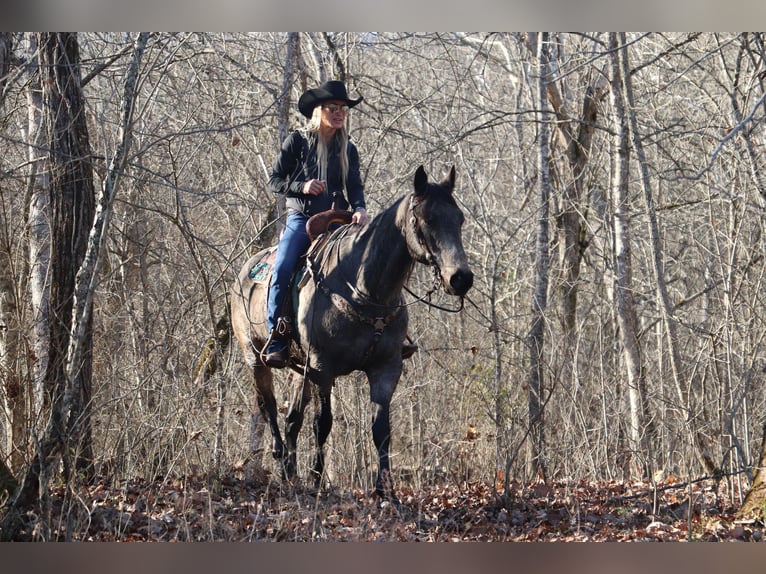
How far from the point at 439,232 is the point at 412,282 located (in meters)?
9.56

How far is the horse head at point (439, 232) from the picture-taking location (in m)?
6.48

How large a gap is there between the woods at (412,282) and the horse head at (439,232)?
1681 mm

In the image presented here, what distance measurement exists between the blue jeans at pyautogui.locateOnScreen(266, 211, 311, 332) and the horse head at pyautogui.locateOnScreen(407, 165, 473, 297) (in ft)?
5.08

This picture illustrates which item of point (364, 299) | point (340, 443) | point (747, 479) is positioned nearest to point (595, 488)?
point (747, 479)

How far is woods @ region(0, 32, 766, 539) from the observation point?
314 inches

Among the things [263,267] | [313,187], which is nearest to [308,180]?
[313,187]

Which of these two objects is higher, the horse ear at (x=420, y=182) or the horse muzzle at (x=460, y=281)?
the horse ear at (x=420, y=182)

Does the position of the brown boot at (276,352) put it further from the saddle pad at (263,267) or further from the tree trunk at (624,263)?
the tree trunk at (624,263)

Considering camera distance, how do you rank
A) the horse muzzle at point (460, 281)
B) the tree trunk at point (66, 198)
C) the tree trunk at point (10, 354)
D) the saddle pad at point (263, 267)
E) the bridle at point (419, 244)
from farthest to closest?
the saddle pad at point (263, 267)
the tree trunk at point (66, 198)
the tree trunk at point (10, 354)
the bridle at point (419, 244)
the horse muzzle at point (460, 281)

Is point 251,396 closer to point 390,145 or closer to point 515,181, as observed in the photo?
point 390,145

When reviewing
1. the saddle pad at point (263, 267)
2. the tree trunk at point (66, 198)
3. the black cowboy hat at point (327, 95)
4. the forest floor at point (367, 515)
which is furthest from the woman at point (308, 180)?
the tree trunk at point (66, 198)

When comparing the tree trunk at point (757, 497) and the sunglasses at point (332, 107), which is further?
the sunglasses at point (332, 107)

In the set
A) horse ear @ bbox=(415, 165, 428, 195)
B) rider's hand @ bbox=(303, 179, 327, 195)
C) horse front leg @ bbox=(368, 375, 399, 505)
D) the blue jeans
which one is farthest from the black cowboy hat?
horse front leg @ bbox=(368, 375, 399, 505)
